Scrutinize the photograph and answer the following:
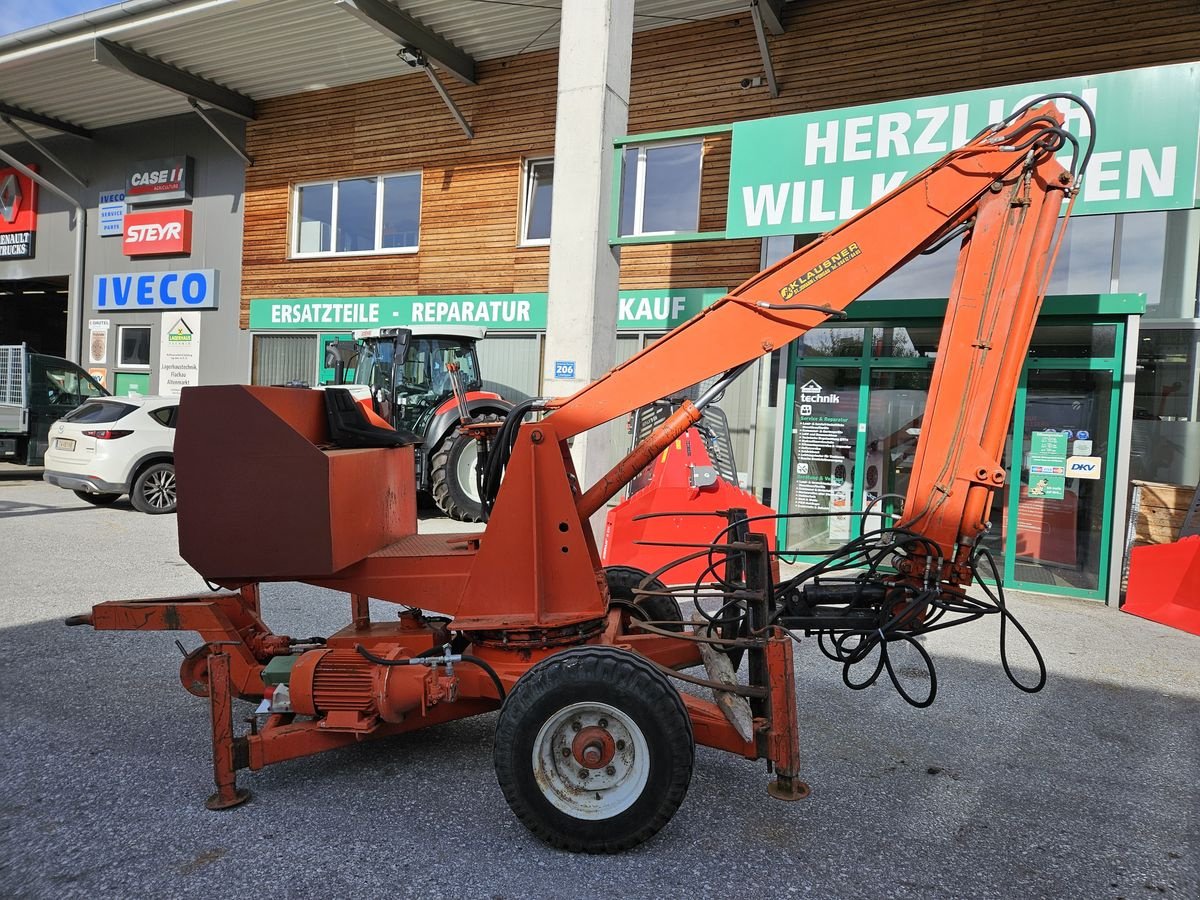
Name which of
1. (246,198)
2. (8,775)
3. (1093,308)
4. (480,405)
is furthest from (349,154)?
(8,775)

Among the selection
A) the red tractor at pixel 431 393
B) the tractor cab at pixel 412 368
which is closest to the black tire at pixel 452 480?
the red tractor at pixel 431 393

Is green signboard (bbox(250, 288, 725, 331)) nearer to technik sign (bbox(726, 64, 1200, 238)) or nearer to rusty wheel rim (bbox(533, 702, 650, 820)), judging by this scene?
technik sign (bbox(726, 64, 1200, 238))

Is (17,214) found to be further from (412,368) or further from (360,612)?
(360,612)

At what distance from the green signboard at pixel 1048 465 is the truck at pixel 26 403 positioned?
1378cm

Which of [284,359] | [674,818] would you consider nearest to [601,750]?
[674,818]

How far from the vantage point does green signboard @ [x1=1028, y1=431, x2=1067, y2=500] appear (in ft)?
25.1

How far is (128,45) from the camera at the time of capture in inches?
543

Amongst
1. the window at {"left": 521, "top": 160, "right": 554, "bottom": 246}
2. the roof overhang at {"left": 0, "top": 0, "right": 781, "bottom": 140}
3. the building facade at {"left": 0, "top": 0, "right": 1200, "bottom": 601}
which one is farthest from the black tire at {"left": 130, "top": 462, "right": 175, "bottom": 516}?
the roof overhang at {"left": 0, "top": 0, "right": 781, "bottom": 140}

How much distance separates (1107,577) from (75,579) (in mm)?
9306

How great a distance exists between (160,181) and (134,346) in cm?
353

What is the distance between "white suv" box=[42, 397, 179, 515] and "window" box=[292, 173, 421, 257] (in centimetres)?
519

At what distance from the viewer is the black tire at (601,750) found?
2.83 m

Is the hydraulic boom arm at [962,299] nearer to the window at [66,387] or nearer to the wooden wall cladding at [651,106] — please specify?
the wooden wall cladding at [651,106]

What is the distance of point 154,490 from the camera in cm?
1073
